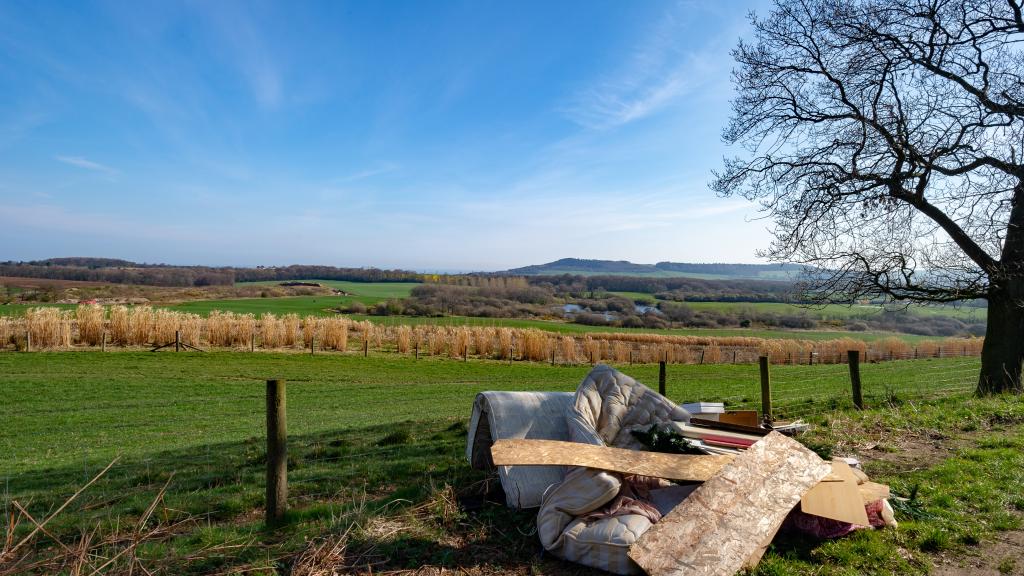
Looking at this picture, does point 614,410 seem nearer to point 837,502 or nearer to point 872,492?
point 837,502

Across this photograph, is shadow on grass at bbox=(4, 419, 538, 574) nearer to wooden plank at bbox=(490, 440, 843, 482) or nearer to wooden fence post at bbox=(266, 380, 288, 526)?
wooden fence post at bbox=(266, 380, 288, 526)

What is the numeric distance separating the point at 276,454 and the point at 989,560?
5.31 m

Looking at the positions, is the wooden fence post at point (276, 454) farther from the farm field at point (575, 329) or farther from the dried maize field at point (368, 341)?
the farm field at point (575, 329)

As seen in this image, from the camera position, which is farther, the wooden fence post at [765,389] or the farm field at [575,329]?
the farm field at [575,329]

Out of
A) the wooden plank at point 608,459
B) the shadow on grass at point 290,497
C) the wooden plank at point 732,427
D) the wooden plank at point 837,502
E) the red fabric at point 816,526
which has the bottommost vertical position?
the shadow on grass at point 290,497

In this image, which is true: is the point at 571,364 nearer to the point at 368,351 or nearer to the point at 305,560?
the point at 368,351

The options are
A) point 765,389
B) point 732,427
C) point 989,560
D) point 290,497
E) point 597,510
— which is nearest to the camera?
point 989,560

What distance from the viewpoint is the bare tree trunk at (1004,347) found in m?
10.5

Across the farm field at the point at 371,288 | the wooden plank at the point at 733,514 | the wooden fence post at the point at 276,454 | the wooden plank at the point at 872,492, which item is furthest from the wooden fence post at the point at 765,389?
the farm field at the point at 371,288

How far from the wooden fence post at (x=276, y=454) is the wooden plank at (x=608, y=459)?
5.64ft

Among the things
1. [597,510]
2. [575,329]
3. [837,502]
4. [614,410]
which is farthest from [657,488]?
[575,329]

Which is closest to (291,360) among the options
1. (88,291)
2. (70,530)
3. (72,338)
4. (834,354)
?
(72,338)

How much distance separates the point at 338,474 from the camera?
6.74m

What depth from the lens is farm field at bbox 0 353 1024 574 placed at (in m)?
4.05
